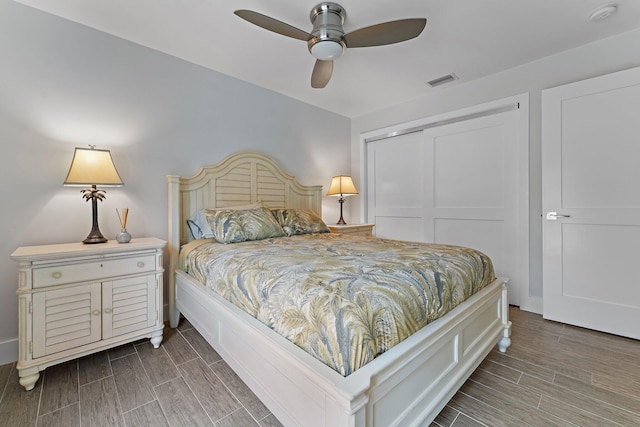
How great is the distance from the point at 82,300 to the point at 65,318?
0.12 metres

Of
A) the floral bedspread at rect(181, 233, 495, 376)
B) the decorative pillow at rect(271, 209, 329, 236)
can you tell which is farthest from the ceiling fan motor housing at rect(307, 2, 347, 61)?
the decorative pillow at rect(271, 209, 329, 236)

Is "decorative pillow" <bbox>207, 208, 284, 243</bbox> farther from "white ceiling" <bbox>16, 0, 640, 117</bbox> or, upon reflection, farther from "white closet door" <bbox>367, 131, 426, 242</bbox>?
"white closet door" <bbox>367, 131, 426, 242</bbox>

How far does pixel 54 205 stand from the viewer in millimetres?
2131

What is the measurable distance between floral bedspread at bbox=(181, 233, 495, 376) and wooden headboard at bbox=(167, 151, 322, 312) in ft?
2.93

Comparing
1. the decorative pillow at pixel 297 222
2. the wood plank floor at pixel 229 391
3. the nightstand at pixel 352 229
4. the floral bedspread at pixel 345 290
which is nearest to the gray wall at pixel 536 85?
the wood plank floor at pixel 229 391

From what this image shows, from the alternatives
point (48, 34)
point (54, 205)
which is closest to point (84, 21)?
point (48, 34)

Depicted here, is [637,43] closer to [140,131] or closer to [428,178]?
[428,178]

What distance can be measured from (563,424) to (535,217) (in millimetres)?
2032

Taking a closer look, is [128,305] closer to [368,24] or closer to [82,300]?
[82,300]

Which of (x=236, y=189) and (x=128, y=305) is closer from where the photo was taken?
(x=128, y=305)

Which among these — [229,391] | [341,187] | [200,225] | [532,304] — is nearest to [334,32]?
[200,225]

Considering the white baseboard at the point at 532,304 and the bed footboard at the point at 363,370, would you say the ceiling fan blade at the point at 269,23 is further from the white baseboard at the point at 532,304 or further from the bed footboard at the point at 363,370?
the white baseboard at the point at 532,304

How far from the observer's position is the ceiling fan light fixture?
1938 mm

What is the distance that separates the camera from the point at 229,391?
5.32ft
